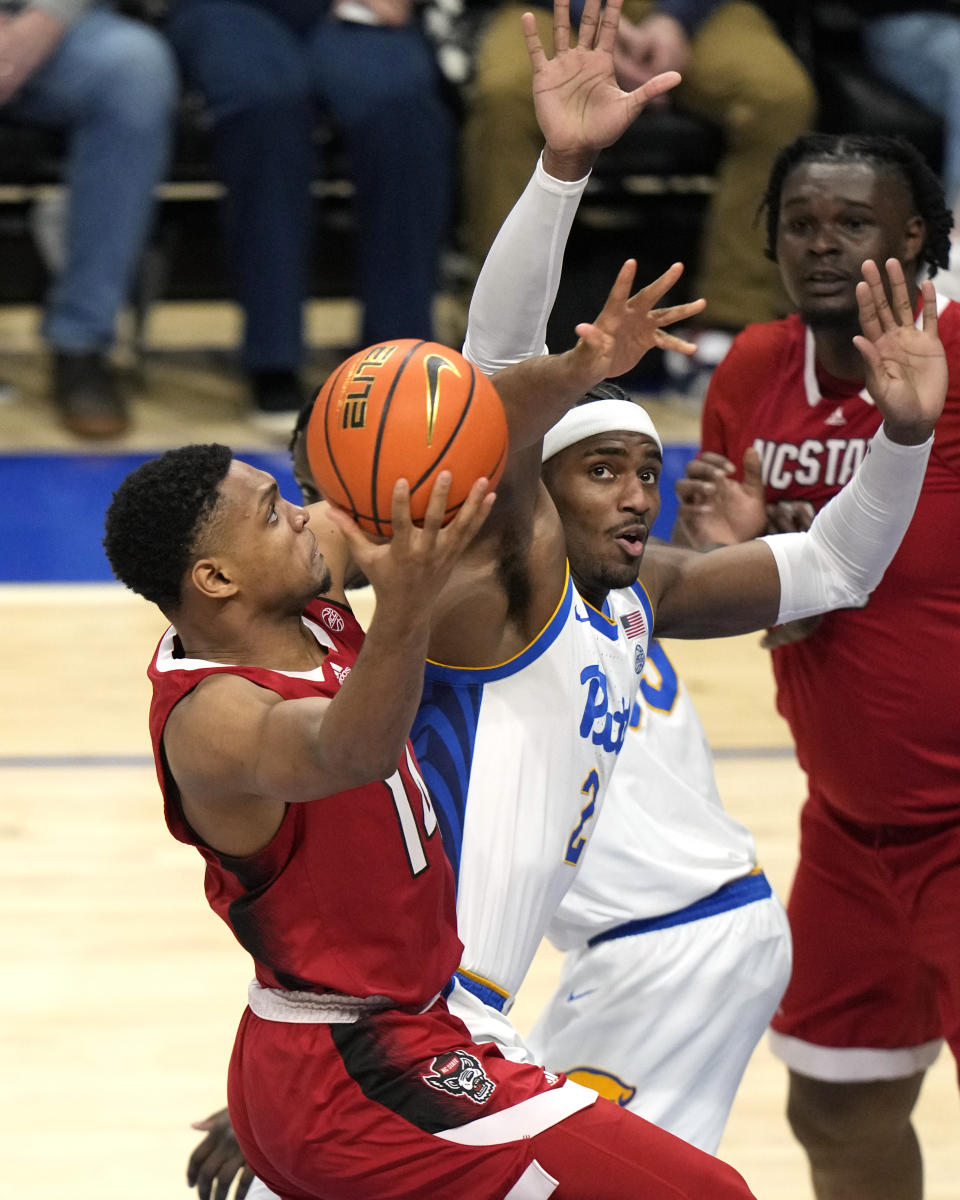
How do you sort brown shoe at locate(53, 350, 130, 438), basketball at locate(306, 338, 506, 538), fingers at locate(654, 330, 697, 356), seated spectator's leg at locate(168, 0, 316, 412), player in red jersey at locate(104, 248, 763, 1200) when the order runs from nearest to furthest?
basketball at locate(306, 338, 506, 538) < player in red jersey at locate(104, 248, 763, 1200) < fingers at locate(654, 330, 697, 356) < seated spectator's leg at locate(168, 0, 316, 412) < brown shoe at locate(53, 350, 130, 438)

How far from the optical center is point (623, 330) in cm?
226

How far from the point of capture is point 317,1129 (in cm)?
220

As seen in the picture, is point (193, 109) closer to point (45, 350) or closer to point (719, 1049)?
point (45, 350)

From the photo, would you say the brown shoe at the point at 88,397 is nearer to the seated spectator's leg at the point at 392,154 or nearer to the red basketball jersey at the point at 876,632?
the seated spectator's leg at the point at 392,154

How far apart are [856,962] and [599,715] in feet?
2.83

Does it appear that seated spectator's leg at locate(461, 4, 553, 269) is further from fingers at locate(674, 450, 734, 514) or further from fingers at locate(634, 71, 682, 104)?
fingers at locate(634, 71, 682, 104)

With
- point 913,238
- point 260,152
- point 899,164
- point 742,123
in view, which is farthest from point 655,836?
point 742,123

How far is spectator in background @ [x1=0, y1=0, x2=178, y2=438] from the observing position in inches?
245

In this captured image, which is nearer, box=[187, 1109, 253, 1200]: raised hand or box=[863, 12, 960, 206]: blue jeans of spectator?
box=[187, 1109, 253, 1200]: raised hand

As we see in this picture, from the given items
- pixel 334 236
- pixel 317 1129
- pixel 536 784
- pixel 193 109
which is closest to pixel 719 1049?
pixel 536 784

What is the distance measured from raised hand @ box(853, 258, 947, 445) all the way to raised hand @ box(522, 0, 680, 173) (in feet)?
1.68

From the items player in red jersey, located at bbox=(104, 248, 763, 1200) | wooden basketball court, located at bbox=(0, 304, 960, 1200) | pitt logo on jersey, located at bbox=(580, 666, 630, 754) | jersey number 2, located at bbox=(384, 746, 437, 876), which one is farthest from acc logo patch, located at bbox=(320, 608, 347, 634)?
wooden basketball court, located at bbox=(0, 304, 960, 1200)

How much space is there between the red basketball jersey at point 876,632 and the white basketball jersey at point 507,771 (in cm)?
61

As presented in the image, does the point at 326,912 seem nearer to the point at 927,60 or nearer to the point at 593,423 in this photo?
the point at 593,423
